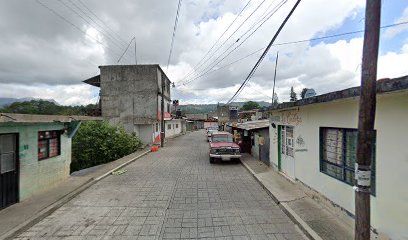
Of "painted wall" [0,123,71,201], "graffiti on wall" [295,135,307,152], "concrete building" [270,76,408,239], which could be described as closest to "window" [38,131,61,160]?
"painted wall" [0,123,71,201]

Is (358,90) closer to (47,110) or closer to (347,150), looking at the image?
(347,150)

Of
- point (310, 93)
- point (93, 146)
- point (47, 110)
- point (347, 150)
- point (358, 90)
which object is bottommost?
point (93, 146)

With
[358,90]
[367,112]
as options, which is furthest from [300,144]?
[367,112]

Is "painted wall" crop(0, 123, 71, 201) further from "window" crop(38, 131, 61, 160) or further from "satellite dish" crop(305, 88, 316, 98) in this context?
"satellite dish" crop(305, 88, 316, 98)

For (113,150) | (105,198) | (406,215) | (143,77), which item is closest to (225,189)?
(105,198)

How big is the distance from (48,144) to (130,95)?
66.0 ft

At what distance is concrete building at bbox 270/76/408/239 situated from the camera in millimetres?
4418

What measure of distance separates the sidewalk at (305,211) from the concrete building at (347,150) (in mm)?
317

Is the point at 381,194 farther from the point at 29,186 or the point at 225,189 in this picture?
the point at 29,186

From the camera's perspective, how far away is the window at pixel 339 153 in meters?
6.17

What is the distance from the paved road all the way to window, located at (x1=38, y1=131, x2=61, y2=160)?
2038 millimetres

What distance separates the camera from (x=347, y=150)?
21.1ft

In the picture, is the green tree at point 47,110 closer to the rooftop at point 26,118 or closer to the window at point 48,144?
the window at point 48,144

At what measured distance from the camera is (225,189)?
9766 millimetres
